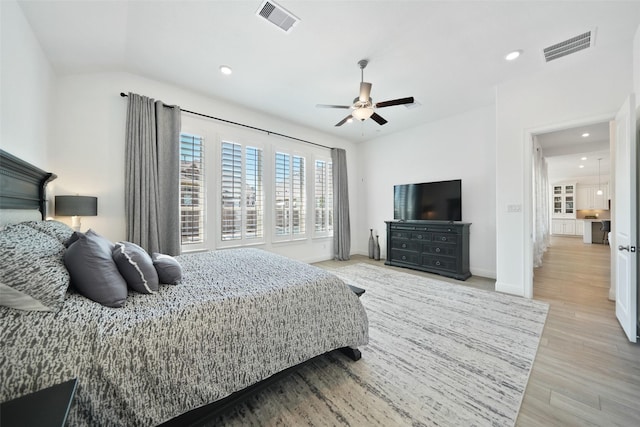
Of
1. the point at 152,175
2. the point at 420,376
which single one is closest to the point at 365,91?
the point at 420,376

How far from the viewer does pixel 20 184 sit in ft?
6.30

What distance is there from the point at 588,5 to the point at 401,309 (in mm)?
3417

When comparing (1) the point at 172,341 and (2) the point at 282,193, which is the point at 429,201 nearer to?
(2) the point at 282,193

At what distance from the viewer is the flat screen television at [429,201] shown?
14.1 feet

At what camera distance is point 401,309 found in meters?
2.85

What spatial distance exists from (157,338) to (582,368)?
2916 mm

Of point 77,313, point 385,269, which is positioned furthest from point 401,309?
point 77,313

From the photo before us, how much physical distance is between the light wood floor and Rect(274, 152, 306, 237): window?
3.91 metres

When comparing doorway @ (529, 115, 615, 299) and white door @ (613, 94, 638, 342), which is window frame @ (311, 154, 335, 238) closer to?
white door @ (613, 94, 638, 342)

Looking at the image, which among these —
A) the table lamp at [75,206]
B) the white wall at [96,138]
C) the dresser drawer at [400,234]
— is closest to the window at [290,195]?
the dresser drawer at [400,234]

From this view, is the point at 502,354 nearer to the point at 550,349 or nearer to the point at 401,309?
the point at 550,349

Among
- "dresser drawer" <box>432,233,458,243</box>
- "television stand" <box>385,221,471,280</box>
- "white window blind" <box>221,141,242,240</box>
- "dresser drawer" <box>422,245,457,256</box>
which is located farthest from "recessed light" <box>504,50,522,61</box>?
"white window blind" <box>221,141,242,240</box>

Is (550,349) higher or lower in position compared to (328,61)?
lower

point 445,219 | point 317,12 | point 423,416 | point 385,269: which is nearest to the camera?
point 423,416
